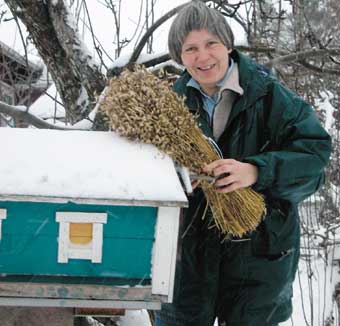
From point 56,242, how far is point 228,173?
19.3 inches

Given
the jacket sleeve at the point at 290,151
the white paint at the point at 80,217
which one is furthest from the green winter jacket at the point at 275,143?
the white paint at the point at 80,217

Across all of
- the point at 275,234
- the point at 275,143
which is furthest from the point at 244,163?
the point at 275,234

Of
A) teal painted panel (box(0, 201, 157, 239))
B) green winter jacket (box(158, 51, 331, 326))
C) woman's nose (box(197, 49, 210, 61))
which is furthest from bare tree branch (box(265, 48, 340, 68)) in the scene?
teal painted panel (box(0, 201, 157, 239))

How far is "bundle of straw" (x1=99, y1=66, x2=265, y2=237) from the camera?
1289 mm

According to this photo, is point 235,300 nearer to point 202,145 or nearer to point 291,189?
point 291,189

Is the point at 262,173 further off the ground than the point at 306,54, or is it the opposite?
the point at 306,54

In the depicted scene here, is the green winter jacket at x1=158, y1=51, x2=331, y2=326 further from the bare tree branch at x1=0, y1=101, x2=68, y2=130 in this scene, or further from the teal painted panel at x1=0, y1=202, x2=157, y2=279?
the bare tree branch at x1=0, y1=101, x2=68, y2=130

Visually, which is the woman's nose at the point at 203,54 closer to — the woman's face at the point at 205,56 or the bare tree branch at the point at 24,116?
the woman's face at the point at 205,56

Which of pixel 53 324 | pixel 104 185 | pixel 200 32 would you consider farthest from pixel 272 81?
pixel 53 324

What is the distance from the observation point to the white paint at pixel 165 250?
1.20 meters

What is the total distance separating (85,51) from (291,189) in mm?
1745

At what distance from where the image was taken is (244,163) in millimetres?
1355

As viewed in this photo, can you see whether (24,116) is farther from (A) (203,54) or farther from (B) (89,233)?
(B) (89,233)

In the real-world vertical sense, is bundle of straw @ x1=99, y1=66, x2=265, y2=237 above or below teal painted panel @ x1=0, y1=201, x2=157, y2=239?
above
